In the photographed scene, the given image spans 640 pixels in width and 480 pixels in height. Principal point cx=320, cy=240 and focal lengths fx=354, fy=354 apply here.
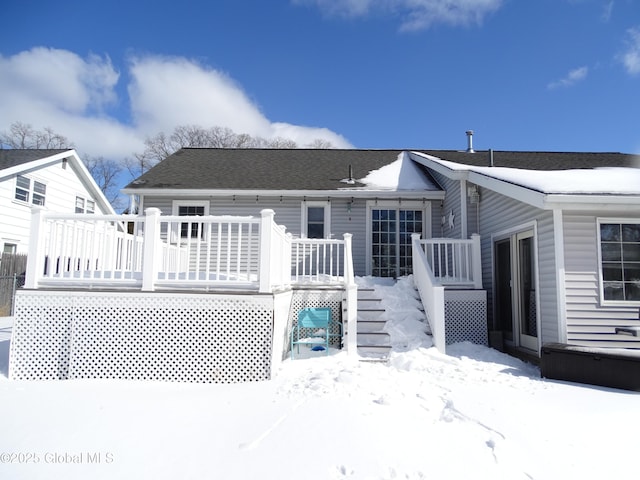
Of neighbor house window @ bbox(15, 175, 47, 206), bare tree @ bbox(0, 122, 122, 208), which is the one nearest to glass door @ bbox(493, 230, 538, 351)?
neighbor house window @ bbox(15, 175, 47, 206)

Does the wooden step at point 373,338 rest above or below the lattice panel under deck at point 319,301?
below

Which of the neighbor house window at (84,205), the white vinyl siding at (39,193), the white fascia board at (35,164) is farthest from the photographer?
the neighbor house window at (84,205)

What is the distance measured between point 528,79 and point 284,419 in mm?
14066

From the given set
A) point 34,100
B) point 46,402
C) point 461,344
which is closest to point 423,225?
point 461,344

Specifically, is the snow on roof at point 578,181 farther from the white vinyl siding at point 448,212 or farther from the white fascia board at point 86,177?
the white fascia board at point 86,177

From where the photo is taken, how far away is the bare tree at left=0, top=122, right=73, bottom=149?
76.9ft

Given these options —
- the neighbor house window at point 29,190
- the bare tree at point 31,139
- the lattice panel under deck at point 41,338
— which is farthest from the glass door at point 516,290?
the bare tree at point 31,139

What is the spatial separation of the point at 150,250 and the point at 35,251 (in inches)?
61.8

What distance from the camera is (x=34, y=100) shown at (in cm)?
2169

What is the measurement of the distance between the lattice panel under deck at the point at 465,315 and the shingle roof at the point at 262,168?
449 centimetres

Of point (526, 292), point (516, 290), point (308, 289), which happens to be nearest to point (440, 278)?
point (516, 290)

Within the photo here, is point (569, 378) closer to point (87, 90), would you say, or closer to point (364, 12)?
point (364, 12)

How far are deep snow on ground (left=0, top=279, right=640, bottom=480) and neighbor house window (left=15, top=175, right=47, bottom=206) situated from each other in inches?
445

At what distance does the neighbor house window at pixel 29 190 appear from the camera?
40.8 feet
